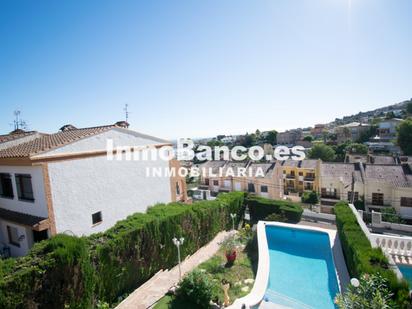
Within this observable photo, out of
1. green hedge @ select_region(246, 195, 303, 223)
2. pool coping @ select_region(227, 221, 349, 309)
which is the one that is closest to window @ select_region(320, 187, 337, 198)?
green hedge @ select_region(246, 195, 303, 223)

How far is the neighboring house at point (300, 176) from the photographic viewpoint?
39941 mm

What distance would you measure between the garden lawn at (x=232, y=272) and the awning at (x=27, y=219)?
6.58 metres

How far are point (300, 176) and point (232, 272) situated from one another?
3416cm

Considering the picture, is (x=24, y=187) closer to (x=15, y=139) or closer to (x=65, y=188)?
(x=65, y=188)

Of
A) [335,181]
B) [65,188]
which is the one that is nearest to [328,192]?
[335,181]

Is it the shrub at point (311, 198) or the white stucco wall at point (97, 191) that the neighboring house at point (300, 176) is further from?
the white stucco wall at point (97, 191)

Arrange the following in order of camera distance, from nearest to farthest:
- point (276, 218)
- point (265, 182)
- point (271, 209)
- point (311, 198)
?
point (276, 218)
point (271, 209)
point (311, 198)
point (265, 182)

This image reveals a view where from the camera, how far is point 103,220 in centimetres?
1395

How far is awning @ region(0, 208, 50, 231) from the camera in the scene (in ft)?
35.7

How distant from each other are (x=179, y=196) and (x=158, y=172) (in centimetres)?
391

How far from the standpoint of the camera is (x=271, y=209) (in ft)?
72.1

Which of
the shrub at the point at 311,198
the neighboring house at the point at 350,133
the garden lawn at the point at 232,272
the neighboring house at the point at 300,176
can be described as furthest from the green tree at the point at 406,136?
the garden lawn at the point at 232,272

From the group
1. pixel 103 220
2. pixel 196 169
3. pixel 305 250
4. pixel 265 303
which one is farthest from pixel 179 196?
pixel 196 169

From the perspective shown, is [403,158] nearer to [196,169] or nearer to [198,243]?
[196,169]
